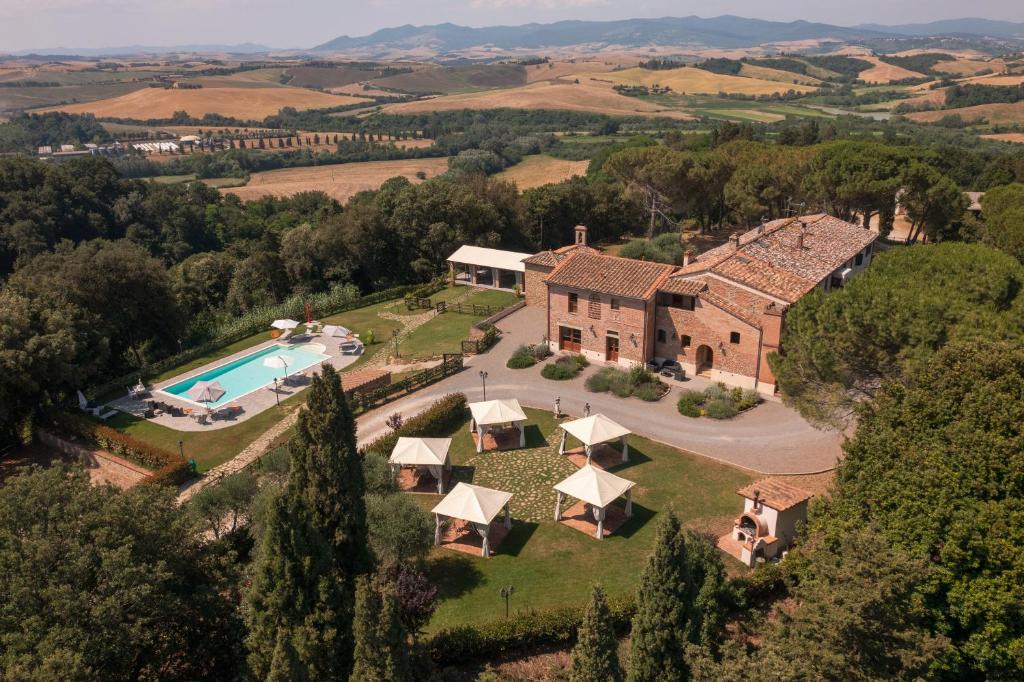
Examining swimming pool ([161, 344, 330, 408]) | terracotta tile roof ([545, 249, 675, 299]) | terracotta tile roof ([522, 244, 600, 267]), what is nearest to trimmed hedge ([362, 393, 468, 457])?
terracotta tile roof ([545, 249, 675, 299])

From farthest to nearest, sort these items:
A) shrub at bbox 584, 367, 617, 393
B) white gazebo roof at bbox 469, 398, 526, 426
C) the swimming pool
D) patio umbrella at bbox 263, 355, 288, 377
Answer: patio umbrella at bbox 263, 355, 288, 377, the swimming pool, shrub at bbox 584, 367, 617, 393, white gazebo roof at bbox 469, 398, 526, 426

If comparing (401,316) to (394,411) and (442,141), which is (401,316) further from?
(442,141)

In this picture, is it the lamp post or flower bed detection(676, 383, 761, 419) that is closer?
the lamp post

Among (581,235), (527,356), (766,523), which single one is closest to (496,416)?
(527,356)

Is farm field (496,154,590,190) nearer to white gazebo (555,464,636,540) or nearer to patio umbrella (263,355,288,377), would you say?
patio umbrella (263,355,288,377)

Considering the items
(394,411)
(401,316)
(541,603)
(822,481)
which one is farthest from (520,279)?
(541,603)

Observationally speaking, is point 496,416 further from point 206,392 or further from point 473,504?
point 206,392
